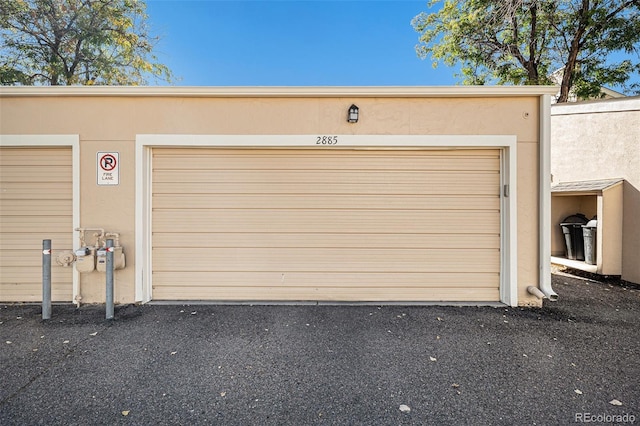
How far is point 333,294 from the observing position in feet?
13.6

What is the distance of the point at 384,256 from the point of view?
13.6 feet

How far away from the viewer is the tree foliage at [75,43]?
8.97 m

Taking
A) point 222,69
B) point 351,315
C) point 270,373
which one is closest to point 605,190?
point 351,315

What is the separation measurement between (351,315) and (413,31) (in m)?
11.8

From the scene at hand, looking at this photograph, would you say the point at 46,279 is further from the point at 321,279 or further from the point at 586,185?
the point at 586,185

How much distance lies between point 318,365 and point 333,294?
156 cm

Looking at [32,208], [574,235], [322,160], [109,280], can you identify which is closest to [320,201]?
[322,160]

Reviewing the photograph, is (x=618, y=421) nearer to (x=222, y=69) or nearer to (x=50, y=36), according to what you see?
(x=222, y=69)

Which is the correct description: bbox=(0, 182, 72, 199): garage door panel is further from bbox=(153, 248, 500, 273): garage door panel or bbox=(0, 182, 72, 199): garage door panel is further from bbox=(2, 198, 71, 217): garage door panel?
bbox=(153, 248, 500, 273): garage door panel

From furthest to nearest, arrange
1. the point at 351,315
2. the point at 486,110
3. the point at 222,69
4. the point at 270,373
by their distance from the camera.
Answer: the point at 222,69
the point at 486,110
the point at 351,315
the point at 270,373

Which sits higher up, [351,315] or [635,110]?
[635,110]

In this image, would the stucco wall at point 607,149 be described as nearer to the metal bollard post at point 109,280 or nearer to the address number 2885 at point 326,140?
the address number 2885 at point 326,140

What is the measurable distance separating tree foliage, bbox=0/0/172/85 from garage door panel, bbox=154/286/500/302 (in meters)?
10.1

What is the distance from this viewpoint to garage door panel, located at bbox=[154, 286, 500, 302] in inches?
161
